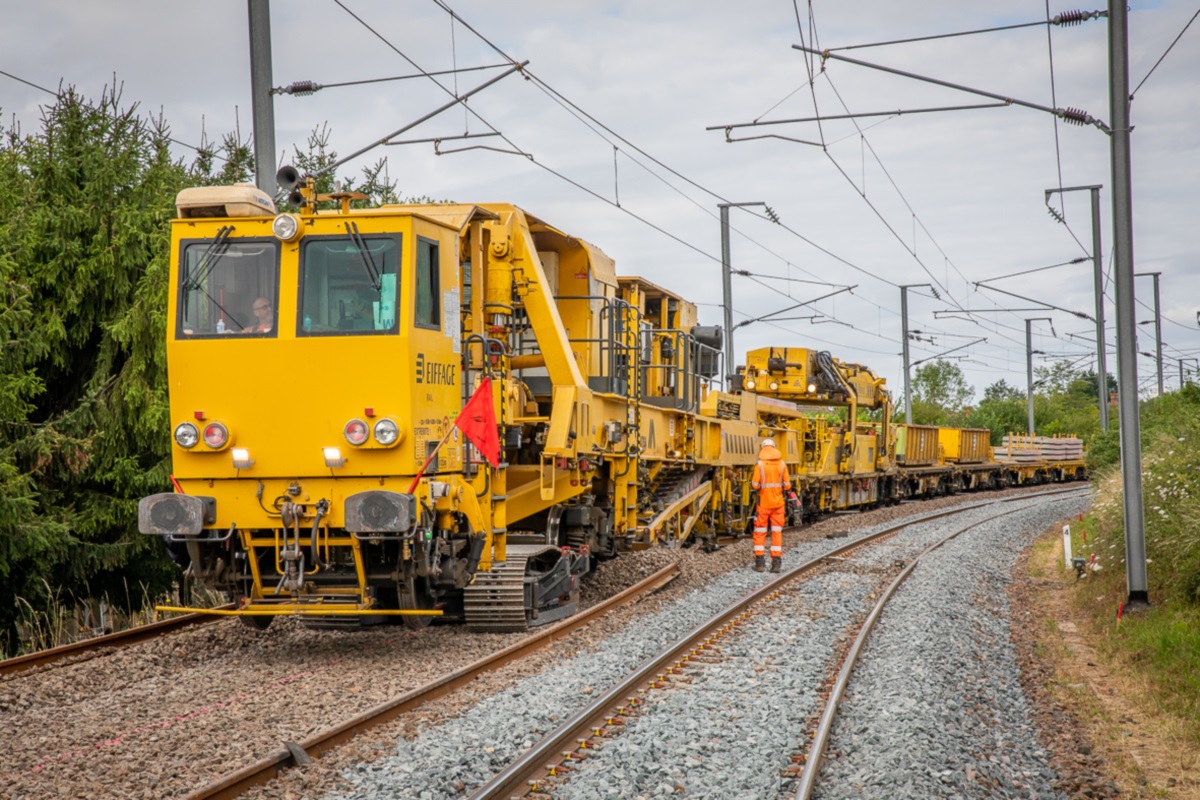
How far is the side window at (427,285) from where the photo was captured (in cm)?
898

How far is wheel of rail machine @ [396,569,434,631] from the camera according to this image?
895cm

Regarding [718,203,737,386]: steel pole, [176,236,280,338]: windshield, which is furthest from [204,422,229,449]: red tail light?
[718,203,737,386]: steel pole

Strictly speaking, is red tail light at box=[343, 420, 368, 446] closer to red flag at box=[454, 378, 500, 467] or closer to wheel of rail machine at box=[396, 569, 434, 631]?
red flag at box=[454, 378, 500, 467]

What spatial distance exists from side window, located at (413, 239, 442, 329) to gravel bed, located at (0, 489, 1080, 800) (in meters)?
2.69

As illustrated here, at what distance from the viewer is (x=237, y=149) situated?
727 inches

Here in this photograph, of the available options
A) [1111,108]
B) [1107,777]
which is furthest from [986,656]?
[1111,108]

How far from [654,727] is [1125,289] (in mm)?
7535

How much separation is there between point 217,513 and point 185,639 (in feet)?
5.47

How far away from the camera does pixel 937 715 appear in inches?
288

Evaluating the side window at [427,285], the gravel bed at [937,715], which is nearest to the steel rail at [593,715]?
the gravel bed at [937,715]

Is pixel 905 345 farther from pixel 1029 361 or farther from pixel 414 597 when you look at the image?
pixel 414 597

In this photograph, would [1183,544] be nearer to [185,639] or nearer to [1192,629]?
[1192,629]

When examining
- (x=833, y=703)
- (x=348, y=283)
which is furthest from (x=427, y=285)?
(x=833, y=703)

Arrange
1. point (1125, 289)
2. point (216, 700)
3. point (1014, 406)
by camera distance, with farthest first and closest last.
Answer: point (1014, 406) → point (1125, 289) → point (216, 700)
